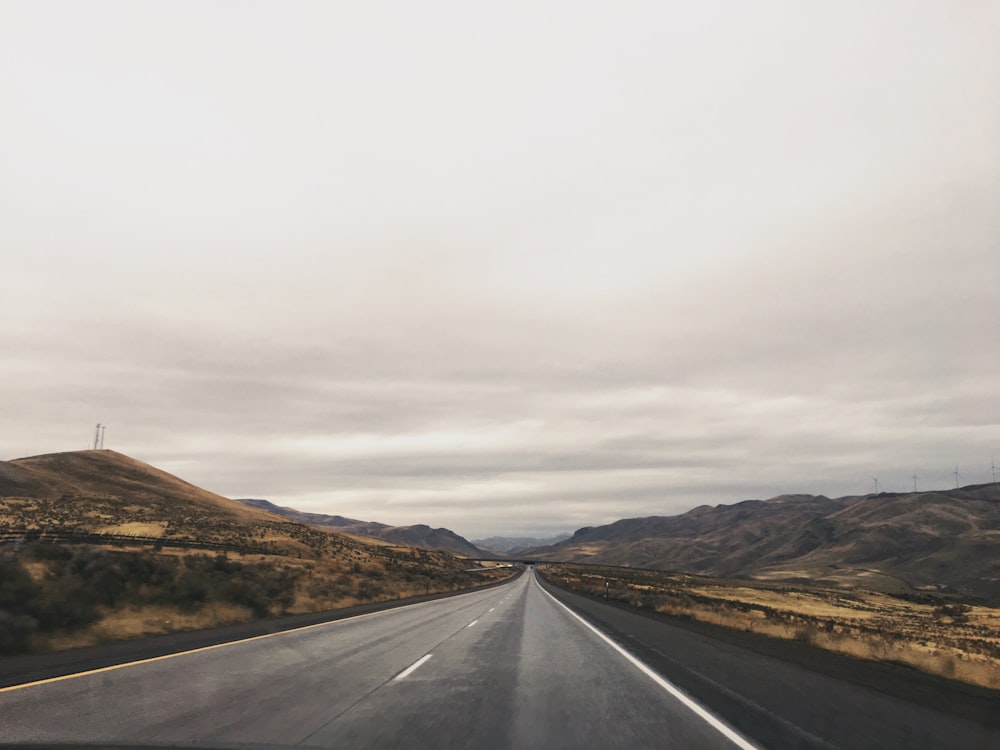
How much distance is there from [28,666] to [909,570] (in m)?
199

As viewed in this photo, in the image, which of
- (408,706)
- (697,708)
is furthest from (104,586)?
(697,708)

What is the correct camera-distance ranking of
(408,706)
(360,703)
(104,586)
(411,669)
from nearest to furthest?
(408,706)
(360,703)
(411,669)
(104,586)

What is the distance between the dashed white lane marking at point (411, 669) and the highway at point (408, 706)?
6 cm

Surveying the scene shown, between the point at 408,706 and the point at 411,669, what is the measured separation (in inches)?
128

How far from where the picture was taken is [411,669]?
37.4ft

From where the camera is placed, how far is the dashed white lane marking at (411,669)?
10516 millimetres

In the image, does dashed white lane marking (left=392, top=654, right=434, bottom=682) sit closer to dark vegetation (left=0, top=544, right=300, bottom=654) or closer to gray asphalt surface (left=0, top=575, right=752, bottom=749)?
gray asphalt surface (left=0, top=575, right=752, bottom=749)

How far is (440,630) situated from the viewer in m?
19.0

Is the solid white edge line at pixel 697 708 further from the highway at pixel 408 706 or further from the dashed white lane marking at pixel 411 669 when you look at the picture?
the dashed white lane marking at pixel 411 669

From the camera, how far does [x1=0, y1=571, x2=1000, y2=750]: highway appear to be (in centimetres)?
679

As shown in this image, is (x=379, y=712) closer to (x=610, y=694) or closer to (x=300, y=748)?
(x=300, y=748)

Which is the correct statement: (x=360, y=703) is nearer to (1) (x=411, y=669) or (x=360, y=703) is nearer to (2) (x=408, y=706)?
(2) (x=408, y=706)

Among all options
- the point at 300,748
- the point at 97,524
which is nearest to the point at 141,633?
the point at 300,748

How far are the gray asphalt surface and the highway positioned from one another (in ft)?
0.08
